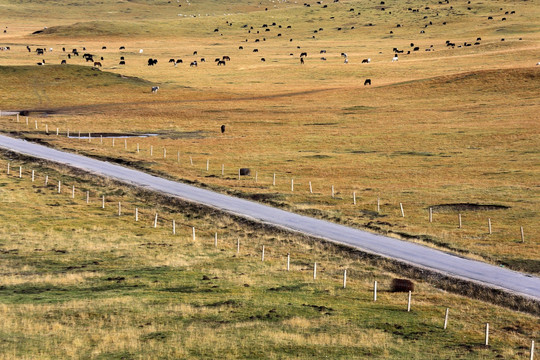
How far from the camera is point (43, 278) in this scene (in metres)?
43.5

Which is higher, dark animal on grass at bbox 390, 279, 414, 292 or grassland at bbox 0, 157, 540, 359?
dark animal on grass at bbox 390, 279, 414, 292

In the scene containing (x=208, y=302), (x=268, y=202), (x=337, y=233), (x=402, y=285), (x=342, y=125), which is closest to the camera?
(x=208, y=302)

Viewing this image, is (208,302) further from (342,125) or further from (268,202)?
(342,125)

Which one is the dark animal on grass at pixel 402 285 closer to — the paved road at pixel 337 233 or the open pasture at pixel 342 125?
the paved road at pixel 337 233

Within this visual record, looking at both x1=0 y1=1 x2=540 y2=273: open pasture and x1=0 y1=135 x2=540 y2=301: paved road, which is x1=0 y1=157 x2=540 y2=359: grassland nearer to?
x1=0 y1=135 x2=540 y2=301: paved road

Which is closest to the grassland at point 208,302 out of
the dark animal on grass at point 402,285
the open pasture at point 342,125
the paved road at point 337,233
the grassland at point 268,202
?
the grassland at point 268,202

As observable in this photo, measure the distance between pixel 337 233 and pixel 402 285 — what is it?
12.7m

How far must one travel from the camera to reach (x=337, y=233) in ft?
176

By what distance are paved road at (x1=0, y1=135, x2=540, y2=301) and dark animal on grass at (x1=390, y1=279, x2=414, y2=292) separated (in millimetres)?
3725

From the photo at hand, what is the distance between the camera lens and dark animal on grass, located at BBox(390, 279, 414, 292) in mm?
40906

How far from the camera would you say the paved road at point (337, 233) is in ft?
141

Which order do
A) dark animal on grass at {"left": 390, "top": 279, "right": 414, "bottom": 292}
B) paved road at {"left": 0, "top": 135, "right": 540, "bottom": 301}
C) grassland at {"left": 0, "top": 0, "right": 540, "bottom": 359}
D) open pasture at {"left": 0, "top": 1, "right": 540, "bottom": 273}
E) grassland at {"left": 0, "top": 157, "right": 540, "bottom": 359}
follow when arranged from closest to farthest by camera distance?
grassland at {"left": 0, "top": 157, "right": 540, "bottom": 359} < grassland at {"left": 0, "top": 0, "right": 540, "bottom": 359} < dark animal on grass at {"left": 390, "top": 279, "right": 414, "bottom": 292} < paved road at {"left": 0, "top": 135, "right": 540, "bottom": 301} < open pasture at {"left": 0, "top": 1, "right": 540, "bottom": 273}

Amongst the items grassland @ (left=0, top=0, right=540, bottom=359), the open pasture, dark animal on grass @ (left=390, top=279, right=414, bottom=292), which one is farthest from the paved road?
dark animal on grass @ (left=390, top=279, right=414, bottom=292)

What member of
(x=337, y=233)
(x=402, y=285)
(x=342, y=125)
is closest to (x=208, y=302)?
(x=402, y=285)
